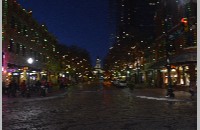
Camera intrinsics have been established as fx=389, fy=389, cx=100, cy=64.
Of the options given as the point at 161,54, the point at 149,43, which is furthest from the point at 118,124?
the point at 149,43

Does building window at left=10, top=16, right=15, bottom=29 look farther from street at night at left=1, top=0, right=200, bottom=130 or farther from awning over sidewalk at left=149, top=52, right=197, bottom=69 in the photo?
awning over sidewalk at left=149, top=52, right=197, bottom=69

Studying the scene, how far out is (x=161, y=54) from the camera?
60.0 metres

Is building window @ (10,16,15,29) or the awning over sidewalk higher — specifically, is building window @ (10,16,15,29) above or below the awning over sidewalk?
above

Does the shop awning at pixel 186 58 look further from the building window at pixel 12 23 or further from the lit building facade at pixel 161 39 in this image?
the building window at pixel 12 23

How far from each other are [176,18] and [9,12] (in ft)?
69.2

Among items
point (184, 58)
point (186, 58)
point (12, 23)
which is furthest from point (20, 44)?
point (186, 58)

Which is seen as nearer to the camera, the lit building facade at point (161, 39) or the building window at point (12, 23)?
the lit building facade at point (161, 39)

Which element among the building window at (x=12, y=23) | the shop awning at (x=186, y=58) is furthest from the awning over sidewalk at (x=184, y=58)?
the building window at (x=12, y=23)

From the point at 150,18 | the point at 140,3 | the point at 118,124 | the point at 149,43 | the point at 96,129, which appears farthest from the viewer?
the point at 140,3

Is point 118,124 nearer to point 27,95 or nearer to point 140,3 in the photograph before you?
point 27,95

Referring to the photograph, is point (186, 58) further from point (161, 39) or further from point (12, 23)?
point (12, 23)

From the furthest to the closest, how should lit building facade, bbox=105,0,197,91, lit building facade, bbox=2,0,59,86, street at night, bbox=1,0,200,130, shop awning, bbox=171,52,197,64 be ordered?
1. lit building facade, bbox=2,0,59,86
2. shop awning, bbox=171,52,197,64
3. lit building facade, bbox=105,0,197,91
4. street at night, bbox=1,0,200,130

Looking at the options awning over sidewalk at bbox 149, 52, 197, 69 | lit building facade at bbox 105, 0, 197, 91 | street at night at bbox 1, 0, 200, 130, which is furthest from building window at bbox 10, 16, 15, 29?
awning over sidewalk at bbox 149, 52, 197, 69

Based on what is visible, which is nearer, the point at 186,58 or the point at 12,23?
the point at 186,58
